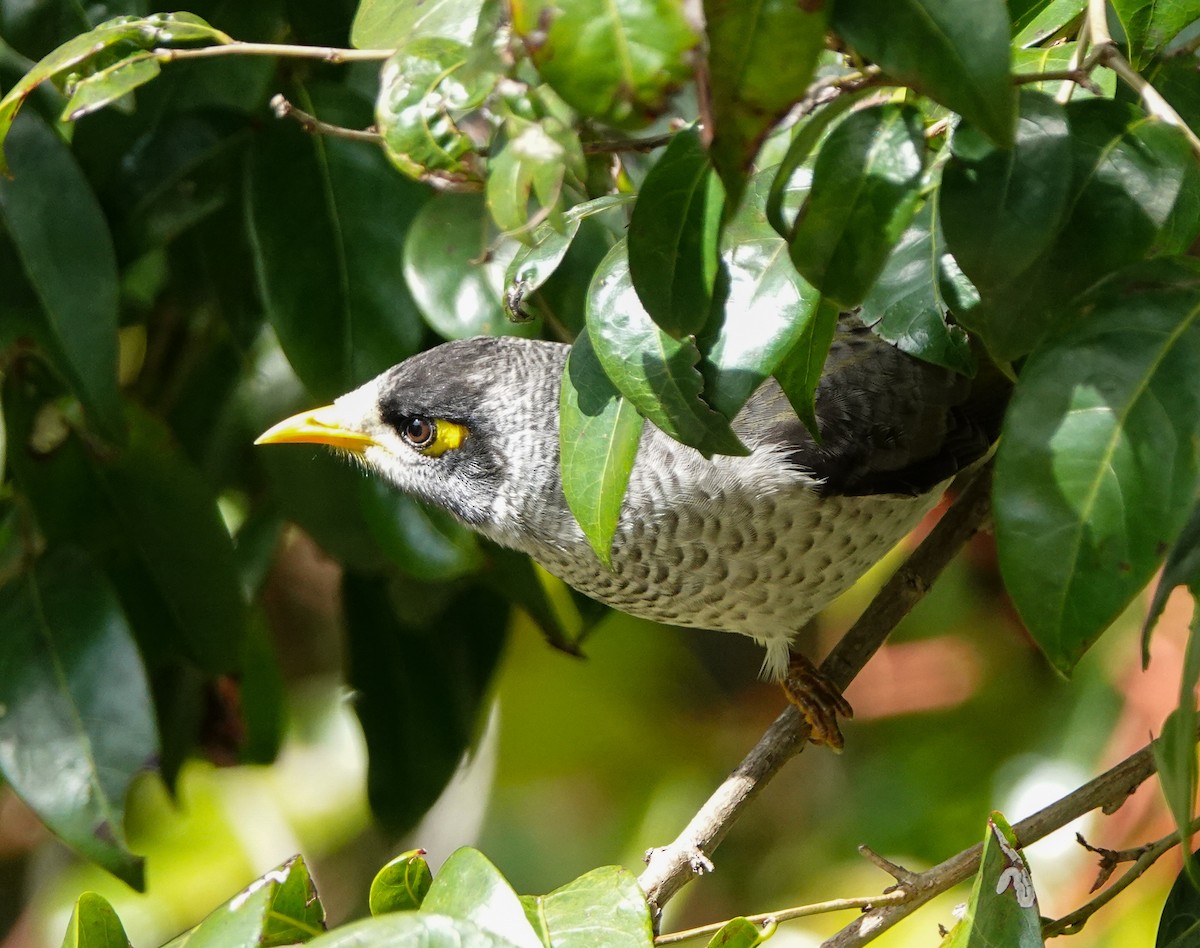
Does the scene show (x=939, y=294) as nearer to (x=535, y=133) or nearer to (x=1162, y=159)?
(x=1162, y=159)

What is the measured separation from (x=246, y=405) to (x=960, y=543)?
122cm

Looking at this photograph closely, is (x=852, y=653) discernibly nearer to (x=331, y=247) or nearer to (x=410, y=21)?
(x=331, y=247)

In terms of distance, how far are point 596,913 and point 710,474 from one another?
32.7 inches

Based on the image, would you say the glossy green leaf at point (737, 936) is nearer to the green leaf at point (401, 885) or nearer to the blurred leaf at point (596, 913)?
the blurred leaf at point (596, 913)

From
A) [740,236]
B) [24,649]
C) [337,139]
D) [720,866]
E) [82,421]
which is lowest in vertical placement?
[720,866]

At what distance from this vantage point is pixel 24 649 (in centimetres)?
184

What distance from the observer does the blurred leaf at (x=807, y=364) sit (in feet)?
3.48

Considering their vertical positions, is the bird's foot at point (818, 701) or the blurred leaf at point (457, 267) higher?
the blurred leaf at point (457, 267)

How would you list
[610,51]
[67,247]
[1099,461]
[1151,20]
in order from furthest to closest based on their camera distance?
1. [67,247]
2. [1151,20]
3. [1099,461]
4. [610,51]

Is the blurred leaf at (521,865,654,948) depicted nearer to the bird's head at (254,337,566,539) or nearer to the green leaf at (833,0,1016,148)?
the green leaf at (833,0,1016,148)

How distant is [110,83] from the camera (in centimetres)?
134

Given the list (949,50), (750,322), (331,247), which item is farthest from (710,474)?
(949,50)

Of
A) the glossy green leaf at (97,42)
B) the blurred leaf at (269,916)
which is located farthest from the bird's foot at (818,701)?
the glossy green leaf at (97,42)

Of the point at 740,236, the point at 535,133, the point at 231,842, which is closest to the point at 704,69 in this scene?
the point at 535,133
